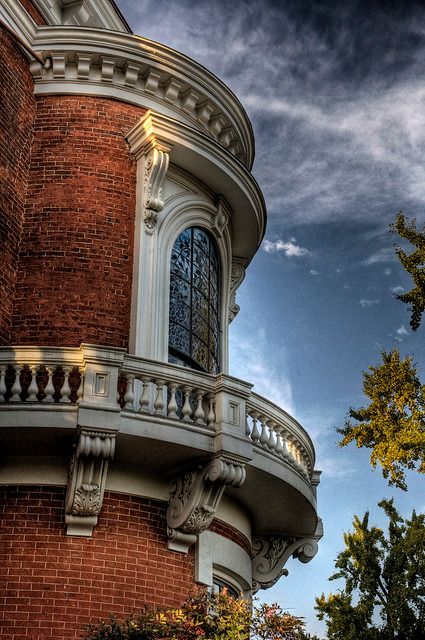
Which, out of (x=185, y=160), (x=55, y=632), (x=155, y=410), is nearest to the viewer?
(x=55, y=632)

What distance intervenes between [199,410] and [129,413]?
3.84 ft

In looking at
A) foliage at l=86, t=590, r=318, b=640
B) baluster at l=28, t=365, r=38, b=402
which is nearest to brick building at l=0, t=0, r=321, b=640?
baluster at l=28, t=365, r=38, b=402

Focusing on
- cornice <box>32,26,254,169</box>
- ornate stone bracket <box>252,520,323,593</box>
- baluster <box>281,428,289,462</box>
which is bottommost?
ornate stone bracket <box>252,520,323,593</box>

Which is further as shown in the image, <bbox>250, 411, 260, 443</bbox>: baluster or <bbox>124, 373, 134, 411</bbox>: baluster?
<bbox>250, 411, 260, 443</bbox>: baluster

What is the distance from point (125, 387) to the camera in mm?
13656

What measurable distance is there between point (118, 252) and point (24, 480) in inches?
167

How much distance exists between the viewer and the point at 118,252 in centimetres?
1532

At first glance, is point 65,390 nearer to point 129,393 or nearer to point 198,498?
point 129,393

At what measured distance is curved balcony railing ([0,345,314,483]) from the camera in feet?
41.1

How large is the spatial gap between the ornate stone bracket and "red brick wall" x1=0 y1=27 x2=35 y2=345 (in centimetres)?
602

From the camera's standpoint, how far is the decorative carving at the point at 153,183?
15.6m

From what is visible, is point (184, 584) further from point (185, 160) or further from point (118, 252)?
point (185, 160)

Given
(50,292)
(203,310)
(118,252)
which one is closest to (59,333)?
(50,292)

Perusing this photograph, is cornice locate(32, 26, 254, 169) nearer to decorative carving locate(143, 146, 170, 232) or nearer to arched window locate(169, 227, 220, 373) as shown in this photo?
decorative carving locate(143, 146, 170, 232)
